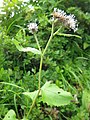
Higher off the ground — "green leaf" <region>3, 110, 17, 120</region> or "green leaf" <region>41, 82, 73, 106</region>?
"green leaf" <region>41, 82, 73, 106</region>

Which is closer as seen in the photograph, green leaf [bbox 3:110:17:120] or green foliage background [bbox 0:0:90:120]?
green leaf [bbox 3:110:17:120]

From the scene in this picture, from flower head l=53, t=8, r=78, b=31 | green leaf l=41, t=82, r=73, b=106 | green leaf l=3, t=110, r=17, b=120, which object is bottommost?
green leaf l=3, t=110, r=17, b=120

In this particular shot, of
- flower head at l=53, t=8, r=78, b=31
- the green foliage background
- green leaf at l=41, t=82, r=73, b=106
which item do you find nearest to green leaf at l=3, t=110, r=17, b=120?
the green foliage background

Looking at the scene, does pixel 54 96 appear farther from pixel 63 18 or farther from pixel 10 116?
pixel 63 18

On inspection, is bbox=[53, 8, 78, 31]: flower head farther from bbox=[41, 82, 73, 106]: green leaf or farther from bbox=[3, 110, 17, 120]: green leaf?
bbox=[3, 110, 17, 120]: green leaf

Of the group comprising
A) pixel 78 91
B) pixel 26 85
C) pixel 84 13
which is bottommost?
pixel 78 91

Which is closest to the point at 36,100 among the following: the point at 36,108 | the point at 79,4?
the point at 36,108

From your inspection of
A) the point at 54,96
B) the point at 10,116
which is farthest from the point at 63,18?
the point at 10,116

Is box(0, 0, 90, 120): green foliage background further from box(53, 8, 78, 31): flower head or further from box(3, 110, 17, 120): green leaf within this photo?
box(53, 8, 78, 31): flower head

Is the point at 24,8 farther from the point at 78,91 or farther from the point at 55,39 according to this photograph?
the point at 78,91
